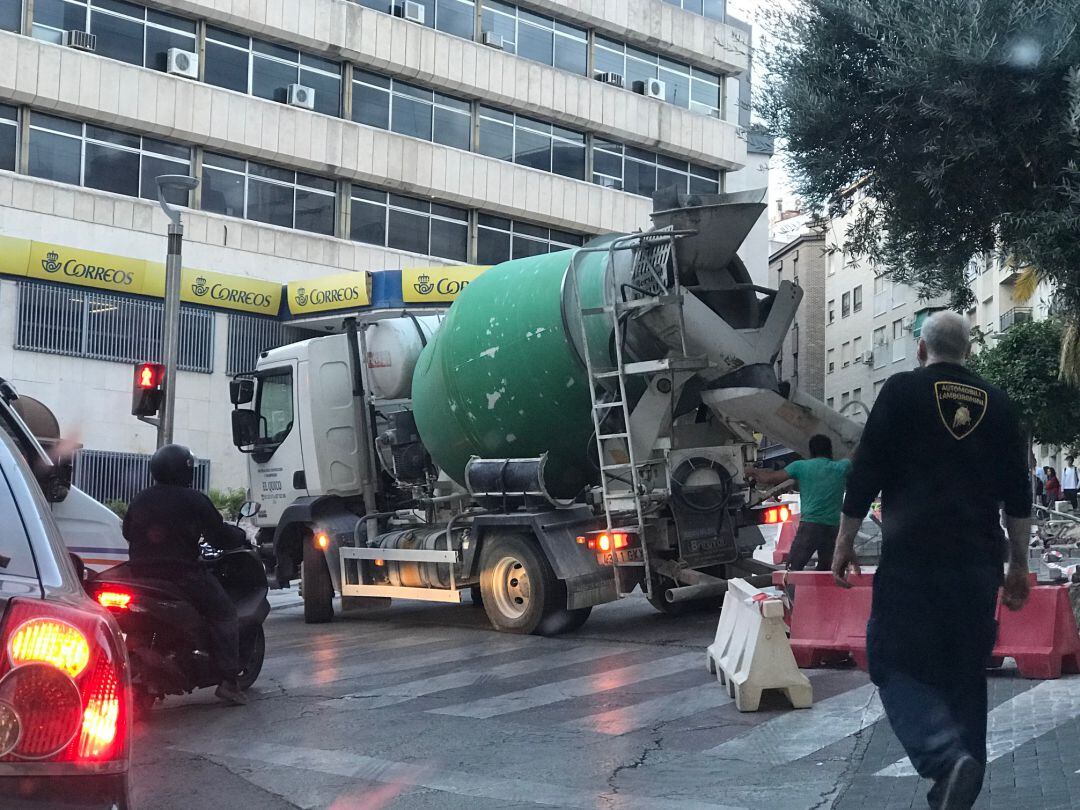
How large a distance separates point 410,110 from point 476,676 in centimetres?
2551

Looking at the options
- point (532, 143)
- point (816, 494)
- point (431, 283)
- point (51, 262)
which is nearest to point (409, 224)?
point (532, 143)

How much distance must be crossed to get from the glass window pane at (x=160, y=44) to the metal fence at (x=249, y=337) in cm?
544

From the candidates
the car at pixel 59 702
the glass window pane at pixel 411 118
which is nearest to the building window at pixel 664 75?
the glass window pane at pixel 411 118

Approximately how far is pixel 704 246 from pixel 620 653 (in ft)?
10.6

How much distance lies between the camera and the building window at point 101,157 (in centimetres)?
2762

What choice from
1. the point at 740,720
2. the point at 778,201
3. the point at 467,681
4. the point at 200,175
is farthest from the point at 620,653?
the point at 200,175

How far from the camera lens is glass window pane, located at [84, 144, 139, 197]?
2827cm

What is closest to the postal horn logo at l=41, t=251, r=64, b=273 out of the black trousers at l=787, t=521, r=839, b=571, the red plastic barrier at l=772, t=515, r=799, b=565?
the red plastic barrier at l=772, t=515, r=799, b=565

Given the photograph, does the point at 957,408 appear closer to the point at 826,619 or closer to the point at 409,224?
the point at 826,619

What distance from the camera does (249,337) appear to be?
30.3 metres

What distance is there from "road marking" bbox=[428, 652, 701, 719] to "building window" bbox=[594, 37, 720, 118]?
29.3 meters

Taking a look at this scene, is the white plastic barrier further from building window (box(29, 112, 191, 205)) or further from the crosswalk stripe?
building window (box(29, 112, 191, 205))

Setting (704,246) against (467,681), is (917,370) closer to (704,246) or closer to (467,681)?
(467,681)

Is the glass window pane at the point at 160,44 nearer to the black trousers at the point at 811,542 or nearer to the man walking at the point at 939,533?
the black trousers at the point at 811,542
